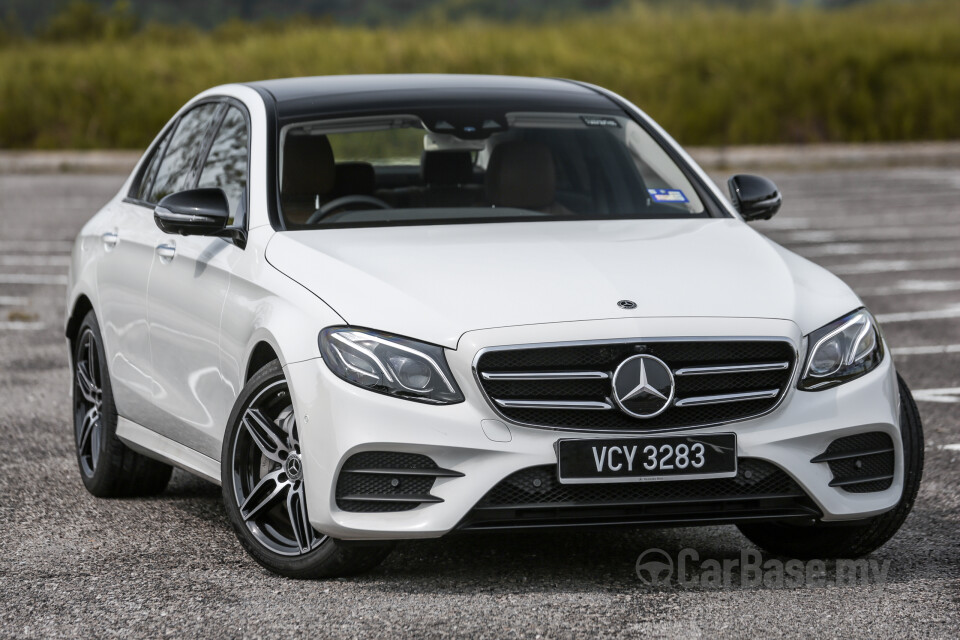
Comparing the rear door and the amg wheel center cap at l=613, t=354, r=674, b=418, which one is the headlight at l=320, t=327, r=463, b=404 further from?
the rear door

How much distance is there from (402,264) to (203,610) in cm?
119

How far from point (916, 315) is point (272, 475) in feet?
24.2

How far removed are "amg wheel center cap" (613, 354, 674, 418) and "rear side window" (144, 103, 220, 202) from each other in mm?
2479

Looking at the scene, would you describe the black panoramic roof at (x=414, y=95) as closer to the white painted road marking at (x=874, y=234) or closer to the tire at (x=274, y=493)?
the tire at (x=274, y=493)

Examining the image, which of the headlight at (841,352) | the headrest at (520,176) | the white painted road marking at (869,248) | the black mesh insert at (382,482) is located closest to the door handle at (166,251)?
the headrest at (520,176)

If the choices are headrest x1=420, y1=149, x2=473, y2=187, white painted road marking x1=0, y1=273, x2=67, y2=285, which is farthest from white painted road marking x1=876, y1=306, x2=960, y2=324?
white painted road marking x1=0, y1=273, x2=67, y2=285

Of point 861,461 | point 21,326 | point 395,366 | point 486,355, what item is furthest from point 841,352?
point 21,326

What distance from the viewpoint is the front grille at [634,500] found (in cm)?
459

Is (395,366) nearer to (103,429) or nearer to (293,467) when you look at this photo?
(293,467)

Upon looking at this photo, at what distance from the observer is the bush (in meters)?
25.3

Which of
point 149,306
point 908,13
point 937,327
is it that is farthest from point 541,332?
point 908,13

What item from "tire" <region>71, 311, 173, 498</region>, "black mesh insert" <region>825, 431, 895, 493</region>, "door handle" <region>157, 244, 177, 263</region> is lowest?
"tire" <region>71, 311, 173, 498</region>

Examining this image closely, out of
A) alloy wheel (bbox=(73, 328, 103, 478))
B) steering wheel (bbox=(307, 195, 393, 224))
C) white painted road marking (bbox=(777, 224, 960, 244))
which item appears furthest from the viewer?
white painted road marking (bbox=(777, 224, 960, 244))

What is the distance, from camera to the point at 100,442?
6562 mm
